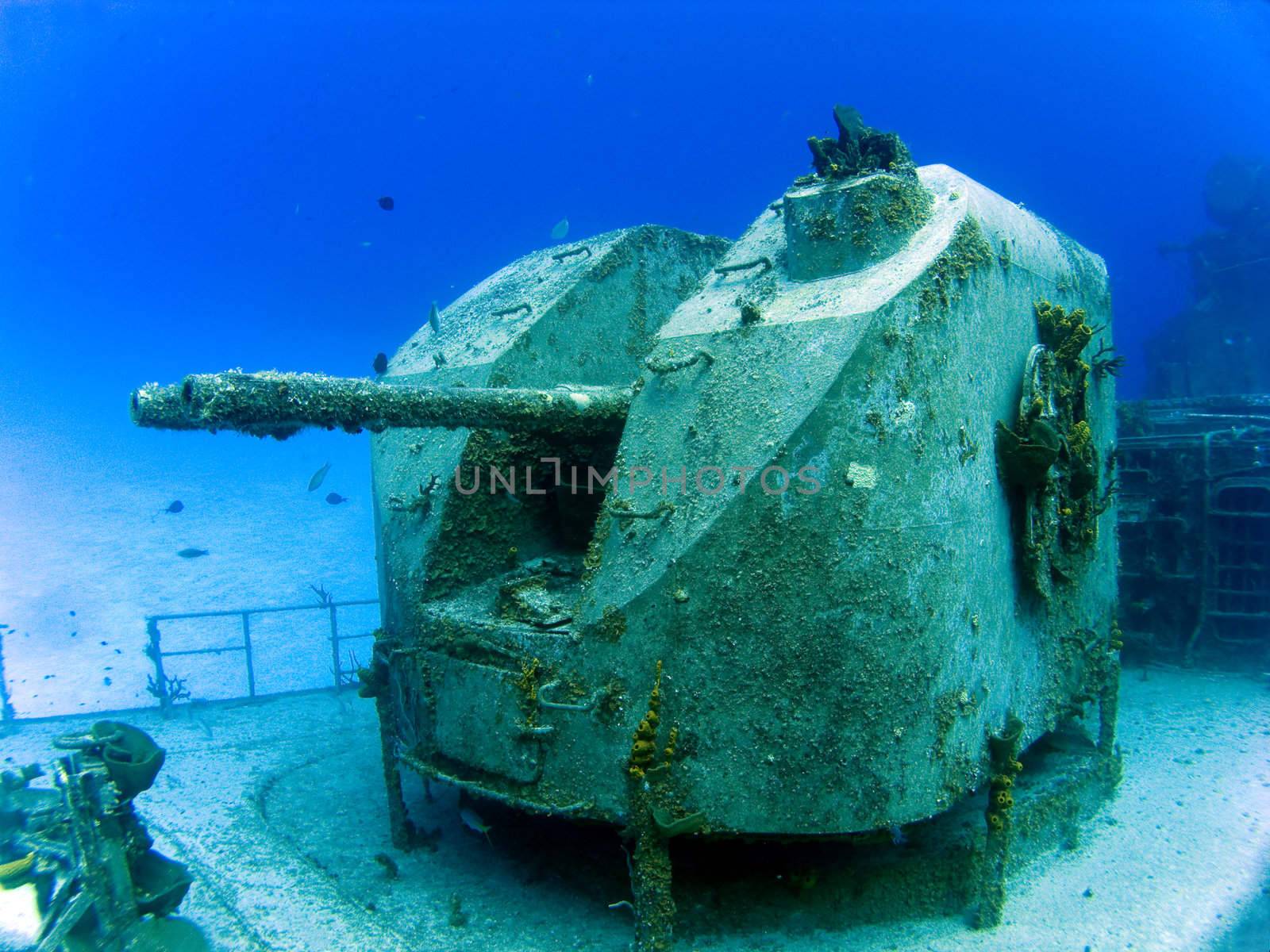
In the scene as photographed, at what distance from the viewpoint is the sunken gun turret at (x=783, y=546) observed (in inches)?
148

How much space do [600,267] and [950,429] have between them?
334 cm

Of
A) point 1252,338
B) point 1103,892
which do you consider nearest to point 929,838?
point 1103,892

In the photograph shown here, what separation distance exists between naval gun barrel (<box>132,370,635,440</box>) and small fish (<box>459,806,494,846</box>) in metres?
2.68

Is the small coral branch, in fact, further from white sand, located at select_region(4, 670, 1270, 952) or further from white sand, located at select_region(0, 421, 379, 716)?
white sand, located at select_region(0, 421, 379, 716)

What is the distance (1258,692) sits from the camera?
29.3 ft

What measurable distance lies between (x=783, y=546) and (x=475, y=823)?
3.02m

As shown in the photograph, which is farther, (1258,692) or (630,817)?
(1258,692)

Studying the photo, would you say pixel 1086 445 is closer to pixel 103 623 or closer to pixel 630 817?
pixel 630 817

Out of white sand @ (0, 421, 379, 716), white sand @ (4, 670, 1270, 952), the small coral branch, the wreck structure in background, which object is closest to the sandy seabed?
white sand @ (4, 670, 1270, 952)

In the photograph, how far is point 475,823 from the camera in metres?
5.14

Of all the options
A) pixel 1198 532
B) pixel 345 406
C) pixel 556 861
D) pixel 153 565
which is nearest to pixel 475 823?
pixel 556 861

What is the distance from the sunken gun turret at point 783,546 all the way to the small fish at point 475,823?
46 centimetres

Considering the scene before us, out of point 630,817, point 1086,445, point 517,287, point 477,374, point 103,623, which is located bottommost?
point 103,623

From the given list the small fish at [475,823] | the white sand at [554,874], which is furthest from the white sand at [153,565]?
the small fish at [475,823]
